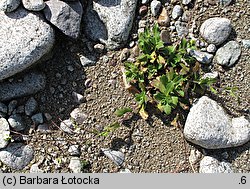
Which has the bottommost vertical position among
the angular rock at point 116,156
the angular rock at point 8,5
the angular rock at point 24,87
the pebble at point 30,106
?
the angular rock at point 116,156

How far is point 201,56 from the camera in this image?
3758mm

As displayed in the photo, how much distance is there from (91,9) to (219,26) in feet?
3.33

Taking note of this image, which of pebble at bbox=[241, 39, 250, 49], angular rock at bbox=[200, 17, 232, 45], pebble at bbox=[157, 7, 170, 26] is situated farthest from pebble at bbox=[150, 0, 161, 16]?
pebble at bbox=[241, 39, 250, 49]

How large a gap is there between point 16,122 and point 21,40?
653 millimetres

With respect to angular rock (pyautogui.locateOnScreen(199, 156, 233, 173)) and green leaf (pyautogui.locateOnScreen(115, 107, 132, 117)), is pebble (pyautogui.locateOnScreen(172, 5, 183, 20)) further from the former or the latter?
angular rock (pyautogui.locateOnScreen(199, 156, 233, 173))

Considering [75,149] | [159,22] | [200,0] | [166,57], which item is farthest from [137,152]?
[200,0]

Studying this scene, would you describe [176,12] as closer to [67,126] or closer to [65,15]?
[65,15]

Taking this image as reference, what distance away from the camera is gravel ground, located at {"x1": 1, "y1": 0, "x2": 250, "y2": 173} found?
12.4 feet

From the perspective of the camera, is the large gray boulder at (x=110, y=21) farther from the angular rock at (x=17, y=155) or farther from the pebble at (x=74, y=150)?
the angular rock at (x=17, y=155)

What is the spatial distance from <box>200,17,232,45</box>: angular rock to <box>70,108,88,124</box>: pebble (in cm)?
114

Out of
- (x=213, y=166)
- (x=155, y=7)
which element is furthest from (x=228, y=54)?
(x=213, y=166)

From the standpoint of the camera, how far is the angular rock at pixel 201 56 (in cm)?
376

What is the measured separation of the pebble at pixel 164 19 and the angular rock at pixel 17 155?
4.71 ft

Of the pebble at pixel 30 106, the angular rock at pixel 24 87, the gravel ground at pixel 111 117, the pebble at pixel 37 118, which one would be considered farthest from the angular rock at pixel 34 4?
the pebble at pixel 37 118
